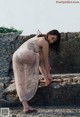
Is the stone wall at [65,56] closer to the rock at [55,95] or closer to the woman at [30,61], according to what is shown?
the rock at [55,95]

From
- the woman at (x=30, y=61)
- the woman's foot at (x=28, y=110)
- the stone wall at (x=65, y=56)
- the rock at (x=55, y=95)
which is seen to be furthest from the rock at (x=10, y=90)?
the stone wall at (x=65, y=56)

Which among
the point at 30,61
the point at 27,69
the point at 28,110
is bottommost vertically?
the point at 28,110

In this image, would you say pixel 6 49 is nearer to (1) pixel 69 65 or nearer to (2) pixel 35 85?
(1) pixel 69 65

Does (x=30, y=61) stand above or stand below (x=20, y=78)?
above

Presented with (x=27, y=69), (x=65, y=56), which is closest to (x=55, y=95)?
(x=27, y=69)

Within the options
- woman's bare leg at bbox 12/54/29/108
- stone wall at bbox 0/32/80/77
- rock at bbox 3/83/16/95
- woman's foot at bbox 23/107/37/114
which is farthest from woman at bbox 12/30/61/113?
stone wall at bbox 0/32/80/77

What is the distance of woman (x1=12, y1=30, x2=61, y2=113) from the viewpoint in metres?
6.68

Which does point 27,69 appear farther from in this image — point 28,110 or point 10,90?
point 28,110

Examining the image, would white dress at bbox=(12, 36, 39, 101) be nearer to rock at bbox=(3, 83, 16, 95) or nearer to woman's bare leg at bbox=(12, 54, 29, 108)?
woman's bare leg at bbox=(12, 54, 29, 108)

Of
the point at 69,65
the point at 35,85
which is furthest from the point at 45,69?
the point at 69,65

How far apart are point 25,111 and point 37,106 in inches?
18.9

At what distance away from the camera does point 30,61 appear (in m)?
6.72

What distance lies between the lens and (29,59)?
6.70m

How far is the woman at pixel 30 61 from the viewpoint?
668 cm
